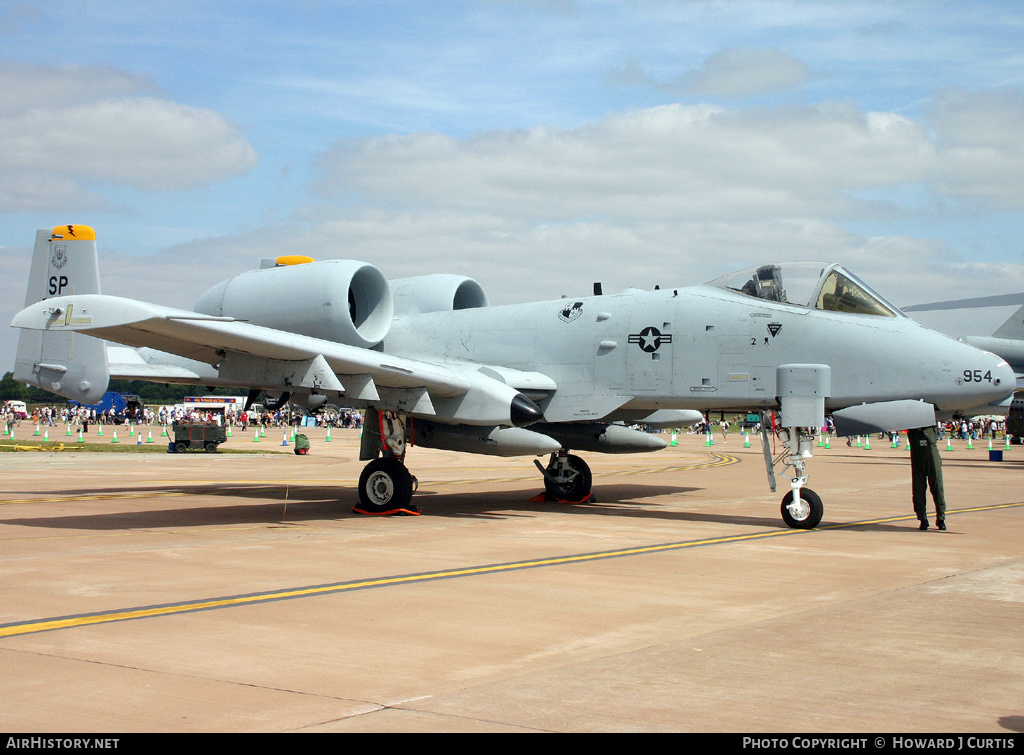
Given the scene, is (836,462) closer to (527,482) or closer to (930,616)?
(527,482)

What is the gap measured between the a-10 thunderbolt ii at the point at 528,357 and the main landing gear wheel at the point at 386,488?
0.02 metres

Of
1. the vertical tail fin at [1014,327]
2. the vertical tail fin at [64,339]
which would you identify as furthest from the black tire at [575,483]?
the vertical tail fin at [1014,327]

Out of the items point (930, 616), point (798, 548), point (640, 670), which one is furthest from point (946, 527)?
point (640, 670)

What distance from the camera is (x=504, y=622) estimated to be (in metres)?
6.38

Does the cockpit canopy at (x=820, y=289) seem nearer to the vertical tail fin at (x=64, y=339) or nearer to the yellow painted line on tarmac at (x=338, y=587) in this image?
the yellow painted line on tarmac at (x=338, y=587)

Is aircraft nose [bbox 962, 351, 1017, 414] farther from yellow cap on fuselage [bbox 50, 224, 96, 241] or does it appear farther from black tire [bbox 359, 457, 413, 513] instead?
yellow cap on fuselage [bbox 50, 224, 96, 241]

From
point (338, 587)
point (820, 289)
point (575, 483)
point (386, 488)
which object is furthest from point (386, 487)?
point (820, 289)

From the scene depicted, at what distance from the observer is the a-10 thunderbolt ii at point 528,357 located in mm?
12070

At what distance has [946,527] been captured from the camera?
1249 centimetres

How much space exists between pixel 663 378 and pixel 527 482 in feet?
27.7

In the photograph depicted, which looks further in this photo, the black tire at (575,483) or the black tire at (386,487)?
the black tire at (575,483)

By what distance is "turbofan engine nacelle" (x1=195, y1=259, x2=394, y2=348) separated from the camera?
14609mm

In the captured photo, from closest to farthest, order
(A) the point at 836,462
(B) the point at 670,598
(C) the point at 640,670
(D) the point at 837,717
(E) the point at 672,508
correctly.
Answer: (D) the point at 837,717 → (C) the point at 640,670 → (B) the point at 670,598 → (E) the point at 672,508 → (A) the point at 836,462

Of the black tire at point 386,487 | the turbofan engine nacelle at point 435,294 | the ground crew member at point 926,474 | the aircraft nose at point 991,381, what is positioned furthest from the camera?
the turbofan engine nacelle at point 435,294
